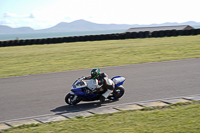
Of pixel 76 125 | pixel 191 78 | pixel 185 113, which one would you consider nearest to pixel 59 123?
pixel 76 125

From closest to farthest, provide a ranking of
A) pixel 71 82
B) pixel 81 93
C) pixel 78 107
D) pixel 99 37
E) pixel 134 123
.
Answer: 1. pixel 134 123
2. pixel 78 107
3. pixel 81 93
4. pixel 71 82
5. pixel 99 37

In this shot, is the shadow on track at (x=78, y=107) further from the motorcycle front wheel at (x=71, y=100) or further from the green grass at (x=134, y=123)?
the green grass at (x=134, y=123)

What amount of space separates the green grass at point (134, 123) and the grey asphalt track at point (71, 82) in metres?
1.21

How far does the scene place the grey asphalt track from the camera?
7.61m

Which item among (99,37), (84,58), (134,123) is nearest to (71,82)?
(134,123)

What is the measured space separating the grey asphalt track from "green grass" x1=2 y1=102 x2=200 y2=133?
1.21 meters

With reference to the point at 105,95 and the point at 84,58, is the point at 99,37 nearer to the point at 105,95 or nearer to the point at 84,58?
the point at 84,58

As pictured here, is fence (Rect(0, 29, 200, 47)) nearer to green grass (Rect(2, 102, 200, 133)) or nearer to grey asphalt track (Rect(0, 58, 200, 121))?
grey asphalt track (Rect(0, 58, 200, 121))

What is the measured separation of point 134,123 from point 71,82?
5462mm

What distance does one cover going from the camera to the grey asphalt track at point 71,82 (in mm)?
7605

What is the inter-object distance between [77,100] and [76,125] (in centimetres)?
207

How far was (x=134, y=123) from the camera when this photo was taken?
18.7 feet

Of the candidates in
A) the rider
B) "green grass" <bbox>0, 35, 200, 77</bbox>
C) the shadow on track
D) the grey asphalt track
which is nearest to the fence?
"green grass" <bbox>0, 35, 200, 77</bbox>

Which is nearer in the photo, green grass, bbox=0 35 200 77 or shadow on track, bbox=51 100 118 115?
shadow on track, bbox=51 100 118 115
